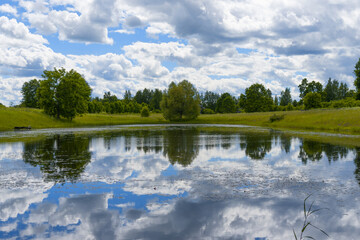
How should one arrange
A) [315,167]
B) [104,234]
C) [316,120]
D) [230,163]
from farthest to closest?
1. [316,120]
2. [230,163]
3. [315,167]
4. [104,234]

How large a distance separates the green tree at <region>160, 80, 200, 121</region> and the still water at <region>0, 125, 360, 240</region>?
290 feet

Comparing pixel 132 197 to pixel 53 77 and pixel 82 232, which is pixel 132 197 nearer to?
pixel 82 232

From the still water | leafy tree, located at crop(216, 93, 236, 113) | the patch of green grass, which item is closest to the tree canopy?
leafy tree, located at crop(216, 93, 236, 113)

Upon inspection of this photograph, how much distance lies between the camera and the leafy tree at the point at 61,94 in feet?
275

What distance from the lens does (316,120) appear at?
202ft

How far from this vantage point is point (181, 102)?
109m

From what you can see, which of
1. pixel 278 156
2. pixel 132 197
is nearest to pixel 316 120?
pixel 278 156

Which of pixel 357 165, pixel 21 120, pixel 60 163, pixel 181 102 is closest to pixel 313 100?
pixel 181 102

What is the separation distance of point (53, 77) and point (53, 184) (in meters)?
81.4

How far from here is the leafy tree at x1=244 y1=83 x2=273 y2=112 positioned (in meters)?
138

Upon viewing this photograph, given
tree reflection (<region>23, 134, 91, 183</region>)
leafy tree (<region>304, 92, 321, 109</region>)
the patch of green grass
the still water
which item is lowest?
the still water

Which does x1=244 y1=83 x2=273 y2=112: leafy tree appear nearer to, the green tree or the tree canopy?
the tree canopy

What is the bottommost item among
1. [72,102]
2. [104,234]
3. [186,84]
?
[104,234]

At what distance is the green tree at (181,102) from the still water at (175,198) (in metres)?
88.5
